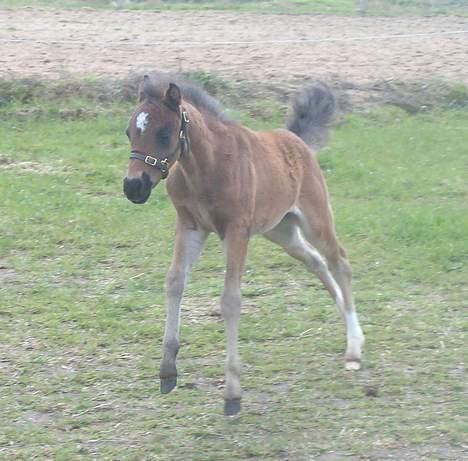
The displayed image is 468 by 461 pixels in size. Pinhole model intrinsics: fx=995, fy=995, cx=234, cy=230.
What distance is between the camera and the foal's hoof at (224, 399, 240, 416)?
16.3 feet

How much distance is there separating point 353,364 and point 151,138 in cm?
193

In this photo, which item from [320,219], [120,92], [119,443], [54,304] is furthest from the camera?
[120,92]

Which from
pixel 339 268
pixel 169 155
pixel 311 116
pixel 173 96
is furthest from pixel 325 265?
pixel 173 96

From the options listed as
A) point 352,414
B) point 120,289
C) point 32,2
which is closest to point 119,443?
point 352,414

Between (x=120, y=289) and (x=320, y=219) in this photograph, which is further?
(x=120, y=289)

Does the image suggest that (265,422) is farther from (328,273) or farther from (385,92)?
(385,92)

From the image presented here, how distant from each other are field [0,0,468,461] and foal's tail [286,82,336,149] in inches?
39.9

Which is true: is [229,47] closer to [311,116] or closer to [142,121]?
[311,116]

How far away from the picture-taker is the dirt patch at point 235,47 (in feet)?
40.3

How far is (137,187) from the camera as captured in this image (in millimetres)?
4656

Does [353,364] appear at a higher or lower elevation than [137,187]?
lower

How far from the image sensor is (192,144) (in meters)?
5.07

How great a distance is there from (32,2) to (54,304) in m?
11.8

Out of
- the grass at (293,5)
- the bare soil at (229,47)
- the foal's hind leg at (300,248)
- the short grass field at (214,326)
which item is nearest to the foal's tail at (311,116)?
the foal's hind leg at (300,248)
